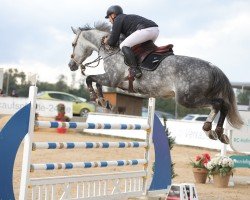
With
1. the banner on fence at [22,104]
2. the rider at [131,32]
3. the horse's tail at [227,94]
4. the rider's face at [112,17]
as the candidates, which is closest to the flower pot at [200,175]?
the horse's tail at [227,94]

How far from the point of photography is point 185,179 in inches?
385

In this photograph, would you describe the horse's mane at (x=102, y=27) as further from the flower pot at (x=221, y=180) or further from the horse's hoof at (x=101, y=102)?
the flower pot at (x=221, y=180)

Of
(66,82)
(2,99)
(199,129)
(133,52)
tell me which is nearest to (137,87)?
(133,52)

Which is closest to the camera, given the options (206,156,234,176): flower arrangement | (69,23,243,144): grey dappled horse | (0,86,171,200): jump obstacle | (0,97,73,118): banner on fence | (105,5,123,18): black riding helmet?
(0,86,171,200): jump obstacle

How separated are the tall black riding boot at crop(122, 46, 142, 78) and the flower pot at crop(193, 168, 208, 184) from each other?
4623mm

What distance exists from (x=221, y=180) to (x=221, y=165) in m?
0.28

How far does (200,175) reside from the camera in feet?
30.8

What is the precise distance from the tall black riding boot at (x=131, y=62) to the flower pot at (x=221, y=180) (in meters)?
4.57

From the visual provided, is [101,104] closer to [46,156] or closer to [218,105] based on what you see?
[218,105]

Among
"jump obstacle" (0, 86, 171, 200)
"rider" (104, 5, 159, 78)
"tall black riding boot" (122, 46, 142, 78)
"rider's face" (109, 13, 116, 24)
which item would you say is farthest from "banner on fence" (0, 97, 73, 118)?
"tall black riding boot" (122, 46, 142, 78)

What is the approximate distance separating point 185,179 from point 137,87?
4.96 meters

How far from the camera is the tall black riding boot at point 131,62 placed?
17.0 feet

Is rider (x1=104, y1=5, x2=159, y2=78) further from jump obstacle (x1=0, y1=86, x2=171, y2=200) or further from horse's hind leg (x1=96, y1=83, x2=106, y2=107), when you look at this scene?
jump obstacle (x1=0, y1=86, x2=171, y2=200)

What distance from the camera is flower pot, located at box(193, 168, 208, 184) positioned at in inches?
368
